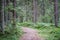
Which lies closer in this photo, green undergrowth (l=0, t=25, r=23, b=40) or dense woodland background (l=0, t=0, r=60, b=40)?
green undergrowth (l=0, t=25, r=23, b=40)

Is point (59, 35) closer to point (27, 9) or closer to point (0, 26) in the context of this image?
point (0, 26)

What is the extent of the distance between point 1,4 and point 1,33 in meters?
2.49

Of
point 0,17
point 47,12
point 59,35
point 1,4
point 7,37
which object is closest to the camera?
point 59,35

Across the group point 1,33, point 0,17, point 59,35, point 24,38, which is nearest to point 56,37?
point 59,35

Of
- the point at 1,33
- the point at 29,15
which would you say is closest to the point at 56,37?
the point at 1,33

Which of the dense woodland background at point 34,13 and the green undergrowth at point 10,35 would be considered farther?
the dense woodland background at point 34,13

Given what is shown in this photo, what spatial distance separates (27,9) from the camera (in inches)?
1423

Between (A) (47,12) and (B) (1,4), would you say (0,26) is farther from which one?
(A) (47,12)

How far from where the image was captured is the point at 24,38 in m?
12.0

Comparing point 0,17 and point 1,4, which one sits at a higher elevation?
point 1,4

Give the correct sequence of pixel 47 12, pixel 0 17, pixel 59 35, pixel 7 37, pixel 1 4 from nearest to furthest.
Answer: pixel 59 35
pixel 7 37
pixel 1 4
pixel 0 17
pixel 47 12

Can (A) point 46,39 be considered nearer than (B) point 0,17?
Yes

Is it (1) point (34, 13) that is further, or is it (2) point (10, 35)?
(1) point (34, 13)

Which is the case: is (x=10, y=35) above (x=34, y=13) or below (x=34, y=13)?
below
